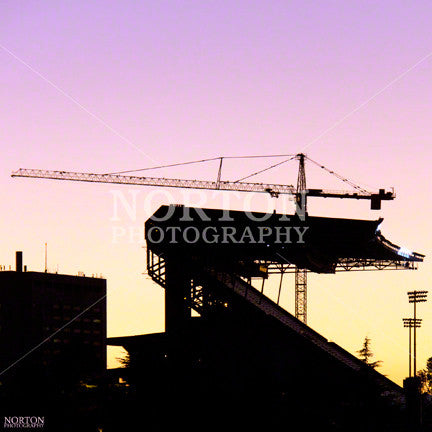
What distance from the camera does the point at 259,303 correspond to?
4215 inches

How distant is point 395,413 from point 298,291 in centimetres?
12373

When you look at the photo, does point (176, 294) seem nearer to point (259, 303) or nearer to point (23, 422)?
point (259, 303)

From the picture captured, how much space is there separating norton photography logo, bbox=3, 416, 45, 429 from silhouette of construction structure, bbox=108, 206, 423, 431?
31.9 feet

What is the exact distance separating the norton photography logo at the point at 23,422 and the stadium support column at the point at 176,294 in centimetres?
4130

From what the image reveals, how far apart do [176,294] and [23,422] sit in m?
43.8

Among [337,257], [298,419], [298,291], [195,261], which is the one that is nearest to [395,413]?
[298,419]

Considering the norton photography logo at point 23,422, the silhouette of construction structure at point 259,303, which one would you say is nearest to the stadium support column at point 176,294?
the silhouette of construction structure at point 259,303

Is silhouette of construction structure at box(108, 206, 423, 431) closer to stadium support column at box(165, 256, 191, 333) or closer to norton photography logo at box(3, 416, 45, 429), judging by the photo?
stadium support column at box(165, 256, 191, 333)

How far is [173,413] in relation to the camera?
58.2 meters

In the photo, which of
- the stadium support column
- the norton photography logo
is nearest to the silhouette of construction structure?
the stadium support column

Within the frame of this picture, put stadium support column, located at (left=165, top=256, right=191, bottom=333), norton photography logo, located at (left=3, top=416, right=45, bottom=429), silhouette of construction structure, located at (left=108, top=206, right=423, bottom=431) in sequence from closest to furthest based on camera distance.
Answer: norton photography logo, located at (left=3, top=416, right=45, bottom=429)
silhouette of construction structure, located at (left=108, top=206, right=423, bottom=431)
stadium support column, located at (left=165, top=256, right=191, bottom=333)

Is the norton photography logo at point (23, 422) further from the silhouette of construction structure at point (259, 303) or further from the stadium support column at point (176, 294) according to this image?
the stadium support column at point (176, 294)

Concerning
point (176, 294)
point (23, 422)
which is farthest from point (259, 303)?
point (23, 422)

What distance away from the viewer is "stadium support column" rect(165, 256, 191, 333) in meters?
108
